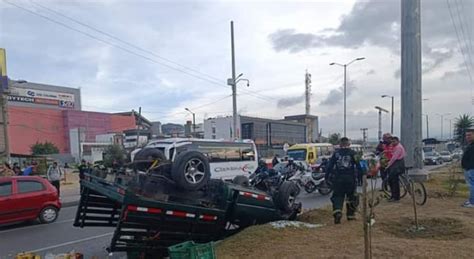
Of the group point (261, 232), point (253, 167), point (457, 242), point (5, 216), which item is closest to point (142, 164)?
point (261, 232)

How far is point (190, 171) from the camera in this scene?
22.0ft

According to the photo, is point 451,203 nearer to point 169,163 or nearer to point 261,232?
point 261,232

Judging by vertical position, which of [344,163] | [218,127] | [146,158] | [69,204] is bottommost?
[69,204]

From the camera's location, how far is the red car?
11406 mm

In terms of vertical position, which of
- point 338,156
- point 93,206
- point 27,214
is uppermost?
point 338,156

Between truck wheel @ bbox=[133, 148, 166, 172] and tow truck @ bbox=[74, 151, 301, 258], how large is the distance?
0.10 ft

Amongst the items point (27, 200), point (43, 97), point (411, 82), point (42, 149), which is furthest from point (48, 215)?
point (43, 97)

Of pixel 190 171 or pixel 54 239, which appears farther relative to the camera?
pixel 54 239

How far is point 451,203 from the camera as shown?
35.1ft

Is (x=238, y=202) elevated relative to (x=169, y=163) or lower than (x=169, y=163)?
lower

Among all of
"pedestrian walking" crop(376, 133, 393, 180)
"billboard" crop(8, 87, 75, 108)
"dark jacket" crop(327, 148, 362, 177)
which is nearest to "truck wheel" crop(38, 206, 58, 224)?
"dark jacket" crop(327, 148, 362, 177)

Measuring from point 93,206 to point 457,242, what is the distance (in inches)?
218

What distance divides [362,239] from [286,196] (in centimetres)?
185

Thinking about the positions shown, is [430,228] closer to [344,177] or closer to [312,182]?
[344,177]
